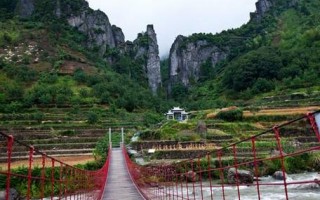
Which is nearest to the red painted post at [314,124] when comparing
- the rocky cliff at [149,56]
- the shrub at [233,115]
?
the shrub at [233,115]

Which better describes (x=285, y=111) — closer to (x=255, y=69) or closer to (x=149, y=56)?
(x=255, y=69)

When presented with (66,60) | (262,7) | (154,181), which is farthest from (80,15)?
(154,181)

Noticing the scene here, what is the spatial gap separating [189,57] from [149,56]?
1312cm

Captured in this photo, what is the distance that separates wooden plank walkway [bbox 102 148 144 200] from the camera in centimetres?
1163

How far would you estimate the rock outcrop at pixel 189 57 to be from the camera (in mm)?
113625

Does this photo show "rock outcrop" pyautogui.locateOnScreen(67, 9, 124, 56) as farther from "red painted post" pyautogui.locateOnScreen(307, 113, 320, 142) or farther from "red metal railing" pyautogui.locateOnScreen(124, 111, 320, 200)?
"red painted post" pyautogui.locateOnScreen(307, 113, 320, 142)

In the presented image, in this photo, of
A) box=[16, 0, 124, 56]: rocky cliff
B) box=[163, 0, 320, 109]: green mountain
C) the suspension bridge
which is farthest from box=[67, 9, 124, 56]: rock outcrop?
the suspension bridge

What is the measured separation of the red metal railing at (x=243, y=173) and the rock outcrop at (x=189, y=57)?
8401 cm

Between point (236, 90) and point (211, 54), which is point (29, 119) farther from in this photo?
point (211, 54)

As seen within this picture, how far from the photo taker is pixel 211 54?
376 ft

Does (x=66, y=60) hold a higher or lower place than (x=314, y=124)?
higher

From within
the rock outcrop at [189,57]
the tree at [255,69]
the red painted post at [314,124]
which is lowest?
the red painted post at [314,124]

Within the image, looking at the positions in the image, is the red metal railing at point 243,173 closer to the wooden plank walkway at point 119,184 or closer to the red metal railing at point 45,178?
the wooden plank walkway at point 119,184

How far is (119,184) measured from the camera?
599 inches
